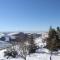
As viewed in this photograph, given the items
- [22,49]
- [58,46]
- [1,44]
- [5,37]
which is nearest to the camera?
[22,49]

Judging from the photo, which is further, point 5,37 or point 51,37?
point 5,37

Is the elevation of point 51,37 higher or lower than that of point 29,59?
higher

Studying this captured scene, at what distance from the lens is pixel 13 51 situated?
18.0 m

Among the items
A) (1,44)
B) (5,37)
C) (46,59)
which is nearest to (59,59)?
(46,59)

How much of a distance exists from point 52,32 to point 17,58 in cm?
770

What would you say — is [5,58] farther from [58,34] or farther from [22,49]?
[58,34]

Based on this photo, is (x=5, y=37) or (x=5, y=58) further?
(x=5, y=37)

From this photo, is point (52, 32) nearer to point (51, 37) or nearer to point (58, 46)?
point (51, 37)

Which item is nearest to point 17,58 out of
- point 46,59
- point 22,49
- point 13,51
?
point 13,51

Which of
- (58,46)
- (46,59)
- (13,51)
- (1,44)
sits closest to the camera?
(46,59)

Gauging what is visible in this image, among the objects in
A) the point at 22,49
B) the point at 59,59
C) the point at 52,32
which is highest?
the point at 52,32

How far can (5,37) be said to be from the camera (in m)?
26.5

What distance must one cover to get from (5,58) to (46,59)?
5.13m

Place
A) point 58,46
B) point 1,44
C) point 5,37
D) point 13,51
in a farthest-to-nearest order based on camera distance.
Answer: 1. point 5,37
2. point 1,44
3. point 58,46
4. point 13,51
